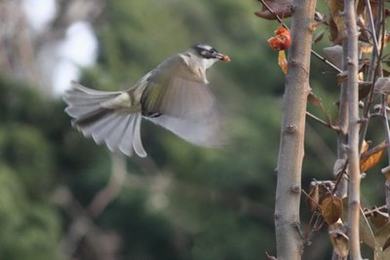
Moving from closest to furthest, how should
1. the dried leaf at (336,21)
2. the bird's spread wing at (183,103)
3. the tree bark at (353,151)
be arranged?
the tree bark at (353,151)
the dried leaf at (336,21)
the bird's spread wing at (183,103)

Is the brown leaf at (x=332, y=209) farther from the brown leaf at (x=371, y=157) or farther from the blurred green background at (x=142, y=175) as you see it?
the blurred green background at (x=142, y=175)

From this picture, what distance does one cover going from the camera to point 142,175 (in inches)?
324

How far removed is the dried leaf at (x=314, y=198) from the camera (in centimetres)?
122

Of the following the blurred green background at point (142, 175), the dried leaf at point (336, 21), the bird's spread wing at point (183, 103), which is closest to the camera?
the dried leaf at point (336, 21)

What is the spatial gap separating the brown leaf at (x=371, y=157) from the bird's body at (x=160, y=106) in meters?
0.43

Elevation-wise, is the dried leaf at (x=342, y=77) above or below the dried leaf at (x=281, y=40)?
below

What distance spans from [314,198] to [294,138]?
0.07 metres

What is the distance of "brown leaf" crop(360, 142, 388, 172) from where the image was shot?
121 centimetres

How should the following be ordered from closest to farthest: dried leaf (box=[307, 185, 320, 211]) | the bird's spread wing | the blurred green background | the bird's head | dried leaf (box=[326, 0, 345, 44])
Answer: dried leaf (box=[307, 185, 320, 211]) < dried leaf (box=[326, 0, 345, 44]) < the bird's spread wing < the bird's head < the blurred green background

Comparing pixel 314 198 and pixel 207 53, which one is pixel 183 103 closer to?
pixel 207 53

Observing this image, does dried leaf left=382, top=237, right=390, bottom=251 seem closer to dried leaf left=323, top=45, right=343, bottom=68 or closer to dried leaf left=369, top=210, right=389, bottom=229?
dried leaf left=369, top=210, right=389, bottom=229

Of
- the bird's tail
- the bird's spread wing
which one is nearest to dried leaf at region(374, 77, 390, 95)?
the bird's spread wing

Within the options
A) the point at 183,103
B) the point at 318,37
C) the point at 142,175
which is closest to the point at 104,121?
the point at 183,103

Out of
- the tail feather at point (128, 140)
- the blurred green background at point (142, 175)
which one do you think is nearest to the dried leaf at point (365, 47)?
the tail feather at point (128, 140)
